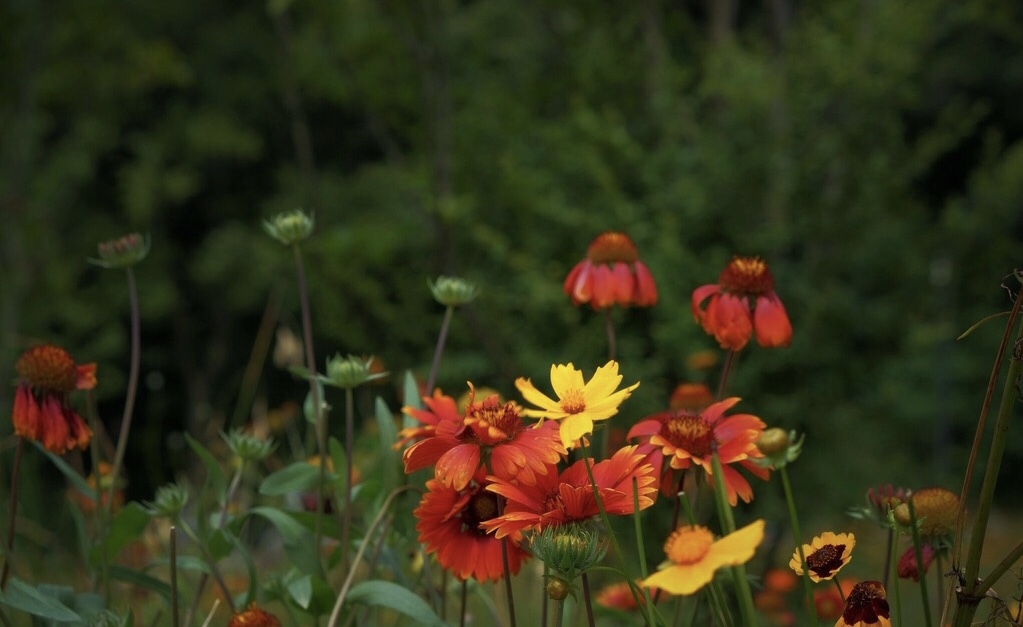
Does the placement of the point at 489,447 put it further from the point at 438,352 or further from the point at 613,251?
the point at 613,251

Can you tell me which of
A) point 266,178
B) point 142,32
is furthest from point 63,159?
point 266,178

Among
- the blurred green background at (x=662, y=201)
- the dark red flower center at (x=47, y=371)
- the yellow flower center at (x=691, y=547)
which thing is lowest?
the blurred green background at (x=662, y=201)

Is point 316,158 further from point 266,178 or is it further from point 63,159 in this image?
point 63,159

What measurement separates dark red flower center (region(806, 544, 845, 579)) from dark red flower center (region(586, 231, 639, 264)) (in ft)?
1.58

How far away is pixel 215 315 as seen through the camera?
7484mm

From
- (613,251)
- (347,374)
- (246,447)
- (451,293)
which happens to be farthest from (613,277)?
(246,447)

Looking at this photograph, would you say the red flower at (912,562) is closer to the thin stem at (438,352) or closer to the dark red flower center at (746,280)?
the dark red flower center at (746,280)

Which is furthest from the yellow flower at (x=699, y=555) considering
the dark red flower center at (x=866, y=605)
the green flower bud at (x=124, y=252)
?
the green flower bud at (x=124, y=252)

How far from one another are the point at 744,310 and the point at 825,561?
306mm

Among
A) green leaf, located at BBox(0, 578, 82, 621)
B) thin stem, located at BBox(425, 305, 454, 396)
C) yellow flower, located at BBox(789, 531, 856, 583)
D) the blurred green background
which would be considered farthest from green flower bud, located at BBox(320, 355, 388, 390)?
the blurred green background

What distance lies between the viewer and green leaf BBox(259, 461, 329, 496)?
0.99 metres

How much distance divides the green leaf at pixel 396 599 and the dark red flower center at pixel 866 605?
320 mm

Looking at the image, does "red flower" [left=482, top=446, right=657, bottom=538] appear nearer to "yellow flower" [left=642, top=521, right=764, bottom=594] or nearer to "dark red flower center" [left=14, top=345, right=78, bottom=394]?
"yellow flower" [left=642, top=521, right=764, bottom=594]

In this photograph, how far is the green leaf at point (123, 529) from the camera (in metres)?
0.99
